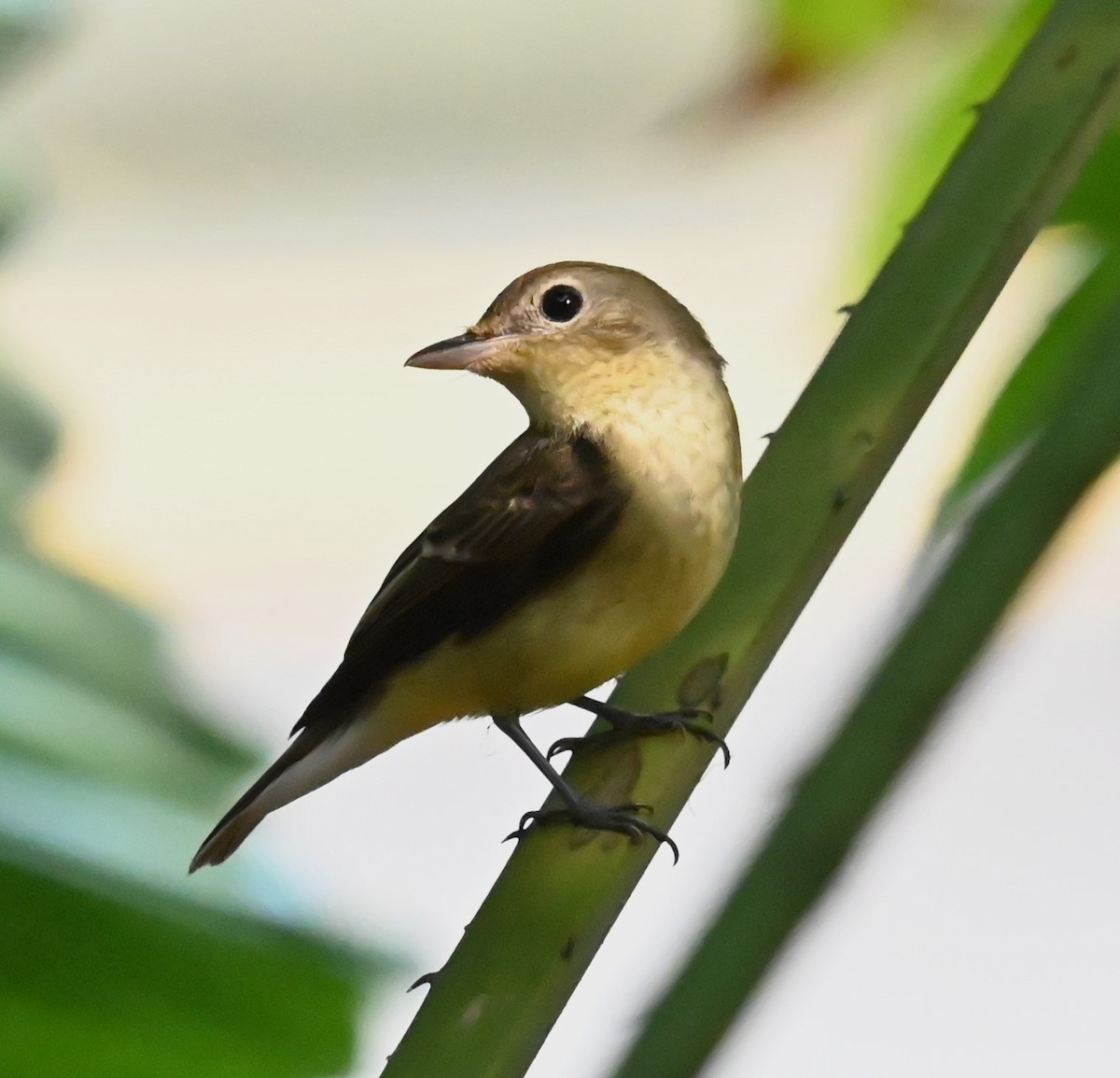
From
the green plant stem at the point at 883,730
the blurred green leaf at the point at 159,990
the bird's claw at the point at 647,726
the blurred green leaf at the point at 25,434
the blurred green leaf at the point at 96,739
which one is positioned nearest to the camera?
the green plant stem at the point at 883,730

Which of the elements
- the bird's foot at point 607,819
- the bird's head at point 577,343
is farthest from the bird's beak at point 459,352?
the bird's foot at point 607,819

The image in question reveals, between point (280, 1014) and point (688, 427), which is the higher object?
point (688, 427)

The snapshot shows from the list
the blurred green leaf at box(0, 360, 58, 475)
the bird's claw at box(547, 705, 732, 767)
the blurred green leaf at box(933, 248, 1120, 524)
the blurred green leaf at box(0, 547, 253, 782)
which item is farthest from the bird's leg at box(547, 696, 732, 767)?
the blurred green leaf at box(0, 360, 58, 475)

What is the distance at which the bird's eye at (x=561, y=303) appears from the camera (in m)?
0.71

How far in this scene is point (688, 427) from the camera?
688mm

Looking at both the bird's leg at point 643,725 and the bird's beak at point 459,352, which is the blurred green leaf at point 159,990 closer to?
the bird's leg at point 643,725

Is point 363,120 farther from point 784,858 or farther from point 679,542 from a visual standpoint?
point 784,858

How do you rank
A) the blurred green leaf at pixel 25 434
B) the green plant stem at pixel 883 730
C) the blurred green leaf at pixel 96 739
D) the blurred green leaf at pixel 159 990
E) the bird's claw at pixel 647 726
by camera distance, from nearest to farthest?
the green plant stem at pixel 883 730 < the bird's claw at pixel 647 726 < the blurred green leaf at pixel 159 990 < the blurred green leaf at pixel 96 739 < the blurred green leaf at pixel 25 434

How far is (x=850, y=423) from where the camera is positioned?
476mm

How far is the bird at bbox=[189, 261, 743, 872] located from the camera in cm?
67

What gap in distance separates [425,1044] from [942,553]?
0.68 feet

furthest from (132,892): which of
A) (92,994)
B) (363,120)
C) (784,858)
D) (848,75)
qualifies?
(363,120)

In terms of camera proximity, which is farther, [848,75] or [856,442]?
[848,75]

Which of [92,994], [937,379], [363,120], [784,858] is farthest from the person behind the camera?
[363,120]
